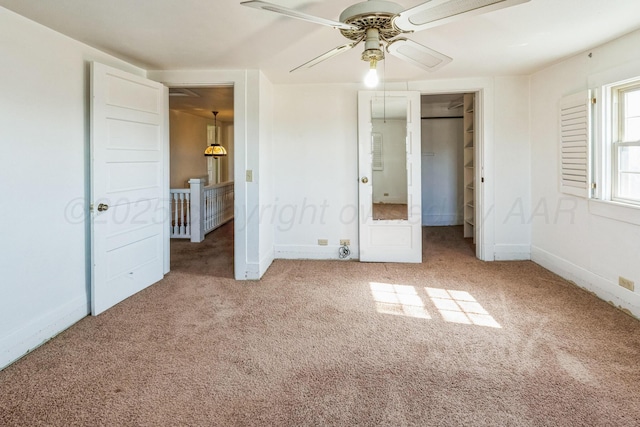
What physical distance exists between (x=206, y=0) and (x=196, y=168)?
267 inches

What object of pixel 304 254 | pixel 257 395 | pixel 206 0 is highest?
pixel 206 0

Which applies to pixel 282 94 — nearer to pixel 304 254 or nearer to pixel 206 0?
pixel 304 254

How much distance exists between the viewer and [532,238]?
451 centimetres

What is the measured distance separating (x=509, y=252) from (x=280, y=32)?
3719 millimetres

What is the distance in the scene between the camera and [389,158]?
4.54 meters

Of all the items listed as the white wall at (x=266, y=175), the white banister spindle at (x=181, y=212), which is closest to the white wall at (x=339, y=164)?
the white wall at (x=266, y=175)

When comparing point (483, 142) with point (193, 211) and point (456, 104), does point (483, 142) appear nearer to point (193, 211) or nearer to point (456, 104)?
point (456, 104)

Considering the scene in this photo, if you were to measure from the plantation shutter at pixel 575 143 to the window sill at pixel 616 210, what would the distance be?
147 mm

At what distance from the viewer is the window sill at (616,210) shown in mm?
2904

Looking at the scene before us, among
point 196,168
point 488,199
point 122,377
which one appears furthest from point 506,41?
point 196,168

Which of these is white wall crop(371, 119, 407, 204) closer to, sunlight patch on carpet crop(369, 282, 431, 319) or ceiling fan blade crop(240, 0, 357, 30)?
sunlight patch on carpet crop(369, 282, 431, 319)

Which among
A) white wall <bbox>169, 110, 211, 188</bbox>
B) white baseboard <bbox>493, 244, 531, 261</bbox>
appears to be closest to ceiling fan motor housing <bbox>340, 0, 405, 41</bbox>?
white baseboard <bbox>493, 244, 531, 261</bbox>

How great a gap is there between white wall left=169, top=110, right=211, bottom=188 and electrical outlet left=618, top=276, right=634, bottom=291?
737 centimetres

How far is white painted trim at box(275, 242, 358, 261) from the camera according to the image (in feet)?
15.5
